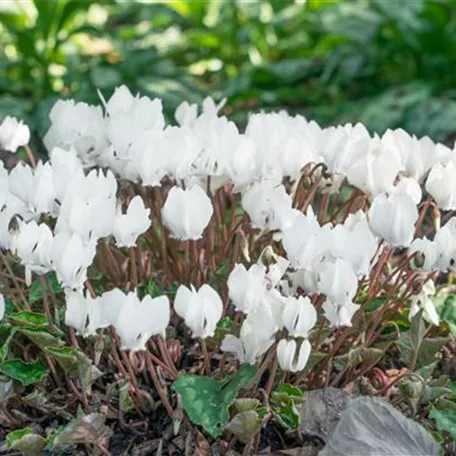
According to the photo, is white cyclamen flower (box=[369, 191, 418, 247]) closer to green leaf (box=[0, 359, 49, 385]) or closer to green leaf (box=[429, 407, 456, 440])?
green leaf (box=[429, 407, 456, 440])

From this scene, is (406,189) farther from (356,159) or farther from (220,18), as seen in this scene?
(220,18)

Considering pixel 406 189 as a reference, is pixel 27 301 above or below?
below

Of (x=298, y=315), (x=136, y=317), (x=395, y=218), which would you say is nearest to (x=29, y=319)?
(x=136, y=317)

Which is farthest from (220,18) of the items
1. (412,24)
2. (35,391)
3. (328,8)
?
(35,391)

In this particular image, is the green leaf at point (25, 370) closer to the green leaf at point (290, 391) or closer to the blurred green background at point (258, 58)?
the green leaf at point (290, 391)

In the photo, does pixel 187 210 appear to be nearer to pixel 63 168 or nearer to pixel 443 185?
pixel 63 168

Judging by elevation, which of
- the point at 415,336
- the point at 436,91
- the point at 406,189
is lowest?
the point at 436,91
